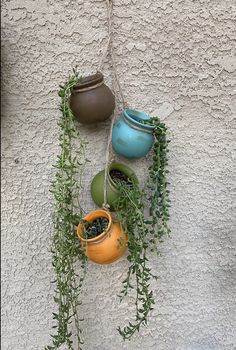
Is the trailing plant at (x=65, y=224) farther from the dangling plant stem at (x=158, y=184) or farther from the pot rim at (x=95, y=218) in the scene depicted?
the dangling plant stem at (x=158, y=184)

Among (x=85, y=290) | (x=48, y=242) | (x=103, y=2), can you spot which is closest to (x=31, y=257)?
(x=48, y=242)

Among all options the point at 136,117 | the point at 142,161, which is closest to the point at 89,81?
the point at 136,117

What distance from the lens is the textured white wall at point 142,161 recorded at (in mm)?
1413

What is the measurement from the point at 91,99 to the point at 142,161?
333mm

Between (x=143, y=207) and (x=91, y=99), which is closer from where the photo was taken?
(x=91, y=99)

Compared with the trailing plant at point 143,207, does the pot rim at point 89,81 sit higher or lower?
higher

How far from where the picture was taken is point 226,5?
1369mm

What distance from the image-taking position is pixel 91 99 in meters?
1.33

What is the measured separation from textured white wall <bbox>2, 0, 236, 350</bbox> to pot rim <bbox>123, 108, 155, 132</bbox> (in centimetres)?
5

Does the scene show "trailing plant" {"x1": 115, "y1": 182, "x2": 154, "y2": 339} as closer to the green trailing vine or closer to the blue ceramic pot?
the green trailing vine

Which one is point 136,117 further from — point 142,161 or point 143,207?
point 143,207

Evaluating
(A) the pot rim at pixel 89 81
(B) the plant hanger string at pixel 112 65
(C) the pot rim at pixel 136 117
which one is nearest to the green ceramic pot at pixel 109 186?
(B) the plant hanger string at pixel 112 65

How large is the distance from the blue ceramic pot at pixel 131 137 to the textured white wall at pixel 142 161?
13cm

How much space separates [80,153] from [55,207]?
0.24 meters
